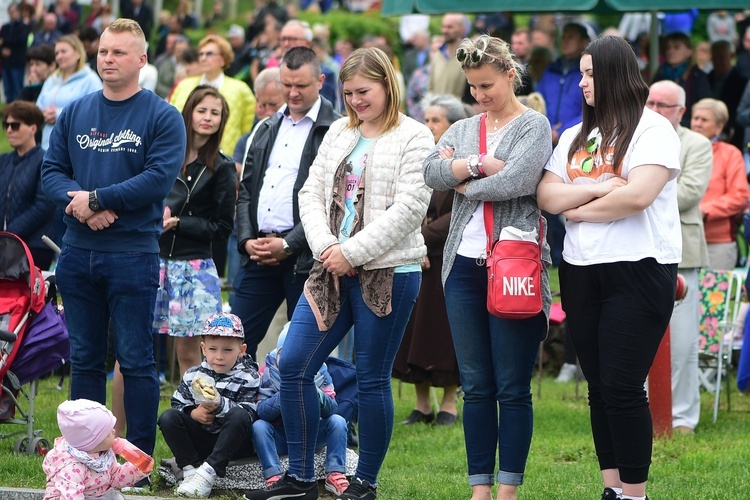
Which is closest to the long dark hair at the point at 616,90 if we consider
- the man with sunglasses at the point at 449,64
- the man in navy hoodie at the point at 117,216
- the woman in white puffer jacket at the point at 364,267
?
the woman in white puffer jacket at the point at 364,267

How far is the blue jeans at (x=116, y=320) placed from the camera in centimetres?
595

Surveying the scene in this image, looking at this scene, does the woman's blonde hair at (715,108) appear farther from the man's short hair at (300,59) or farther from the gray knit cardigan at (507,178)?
the gray knit cardigan at (507,178)

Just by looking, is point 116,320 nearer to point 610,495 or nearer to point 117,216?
point 117,216

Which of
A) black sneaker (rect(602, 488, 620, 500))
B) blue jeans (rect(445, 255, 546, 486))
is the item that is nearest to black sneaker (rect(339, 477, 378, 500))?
blue jeans (rect(445, 255, 546, 486))

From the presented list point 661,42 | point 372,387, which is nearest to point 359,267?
point 372,387

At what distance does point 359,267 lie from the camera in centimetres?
553

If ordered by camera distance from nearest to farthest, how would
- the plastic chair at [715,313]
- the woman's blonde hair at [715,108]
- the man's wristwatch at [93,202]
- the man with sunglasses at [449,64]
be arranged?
the man's wristwatch at [93,202], the plastic chair at [715,313], the woman's blonde hair at [715,108], the man with sunglasses at [449,64]

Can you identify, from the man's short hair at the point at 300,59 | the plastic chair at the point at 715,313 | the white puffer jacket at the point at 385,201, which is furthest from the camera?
the plastic chair at the point at 715,313

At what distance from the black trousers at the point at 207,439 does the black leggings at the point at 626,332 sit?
6.51 feet

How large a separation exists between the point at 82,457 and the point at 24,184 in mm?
3819

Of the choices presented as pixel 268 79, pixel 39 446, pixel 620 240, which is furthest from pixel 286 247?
pixel 268 79

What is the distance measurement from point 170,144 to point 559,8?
5554 mm

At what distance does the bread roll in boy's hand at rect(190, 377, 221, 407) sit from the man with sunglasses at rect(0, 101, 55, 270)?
3.00 metres

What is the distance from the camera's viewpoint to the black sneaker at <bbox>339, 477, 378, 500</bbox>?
557 cm
